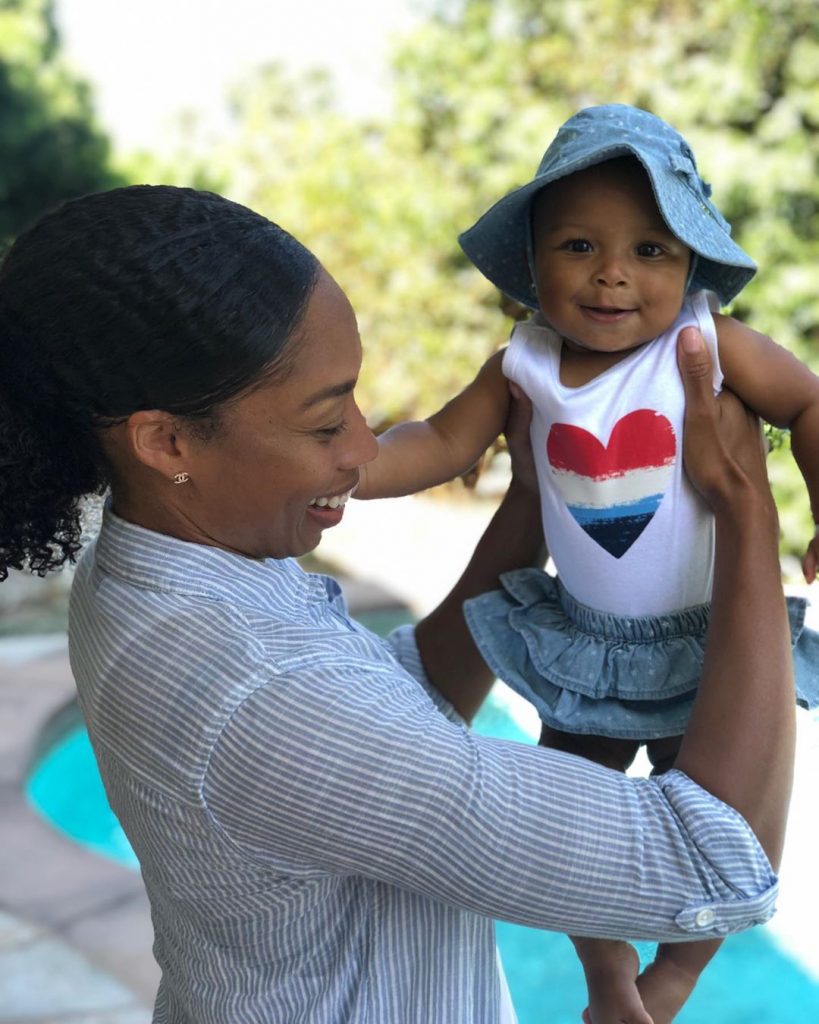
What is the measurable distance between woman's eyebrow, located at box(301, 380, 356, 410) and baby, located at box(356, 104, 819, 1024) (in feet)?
1.28

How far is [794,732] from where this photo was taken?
128 centimetres

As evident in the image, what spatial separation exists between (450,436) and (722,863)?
2.46ft

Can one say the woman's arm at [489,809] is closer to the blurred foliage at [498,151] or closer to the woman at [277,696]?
the woman at [277,696]

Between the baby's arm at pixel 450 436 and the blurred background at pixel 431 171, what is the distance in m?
0.85

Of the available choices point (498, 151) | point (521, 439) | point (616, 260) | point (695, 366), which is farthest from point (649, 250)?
point (498, 151)

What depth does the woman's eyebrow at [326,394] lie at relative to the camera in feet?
4.17

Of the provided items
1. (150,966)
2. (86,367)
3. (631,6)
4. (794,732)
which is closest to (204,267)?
(86,367)

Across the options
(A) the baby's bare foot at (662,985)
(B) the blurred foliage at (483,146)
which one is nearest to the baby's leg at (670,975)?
(A) the baby's bare foot at (662,985)

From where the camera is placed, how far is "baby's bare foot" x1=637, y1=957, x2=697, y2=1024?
4.96 ft

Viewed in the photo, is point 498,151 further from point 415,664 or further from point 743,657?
point 743,657

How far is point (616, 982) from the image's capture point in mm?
1495

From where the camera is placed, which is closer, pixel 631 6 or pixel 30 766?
pixel 30 766

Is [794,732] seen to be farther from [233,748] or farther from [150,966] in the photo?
[150,966]

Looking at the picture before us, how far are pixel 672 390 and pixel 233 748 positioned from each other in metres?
0.74
